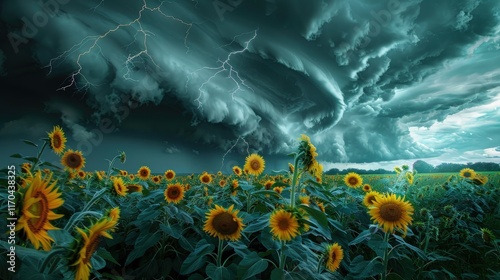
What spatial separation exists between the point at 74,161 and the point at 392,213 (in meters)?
3.45

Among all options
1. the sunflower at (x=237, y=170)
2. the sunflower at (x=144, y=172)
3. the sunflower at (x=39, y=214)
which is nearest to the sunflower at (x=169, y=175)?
the sunflower at (x=144, y=172)

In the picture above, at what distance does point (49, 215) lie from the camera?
1.07 metres

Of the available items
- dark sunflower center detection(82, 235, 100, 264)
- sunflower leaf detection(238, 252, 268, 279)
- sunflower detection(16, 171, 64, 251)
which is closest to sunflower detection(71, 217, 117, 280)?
dark sunflower center detection(82, 235, 100, 264)

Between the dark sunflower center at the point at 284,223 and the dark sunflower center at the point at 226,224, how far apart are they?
13.8 inches

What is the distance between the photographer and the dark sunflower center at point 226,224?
2.04 meters

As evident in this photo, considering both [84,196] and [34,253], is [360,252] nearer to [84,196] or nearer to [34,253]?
[84,196]

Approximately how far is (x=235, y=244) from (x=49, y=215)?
1.27m

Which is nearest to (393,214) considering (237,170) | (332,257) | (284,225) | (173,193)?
(332,257)

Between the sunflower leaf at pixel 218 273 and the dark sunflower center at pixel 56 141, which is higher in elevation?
the dark sunflower center at pixel 56 141

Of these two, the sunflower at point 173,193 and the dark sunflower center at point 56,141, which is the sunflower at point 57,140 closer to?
the dark sunflower center at point 56,141

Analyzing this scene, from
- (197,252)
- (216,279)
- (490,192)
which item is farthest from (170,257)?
(490,192)

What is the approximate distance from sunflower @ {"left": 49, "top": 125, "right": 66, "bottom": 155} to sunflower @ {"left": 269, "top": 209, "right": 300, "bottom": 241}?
2.43 metres

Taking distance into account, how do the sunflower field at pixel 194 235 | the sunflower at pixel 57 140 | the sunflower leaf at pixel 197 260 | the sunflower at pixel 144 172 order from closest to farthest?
the sunflower field at pixel 194 235 < the sunflower leaf at pixel 197 260 < the sunflower at pixel 57 140 < the sunflower at pixel 144 172

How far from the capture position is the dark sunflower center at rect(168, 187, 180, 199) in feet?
9.21
